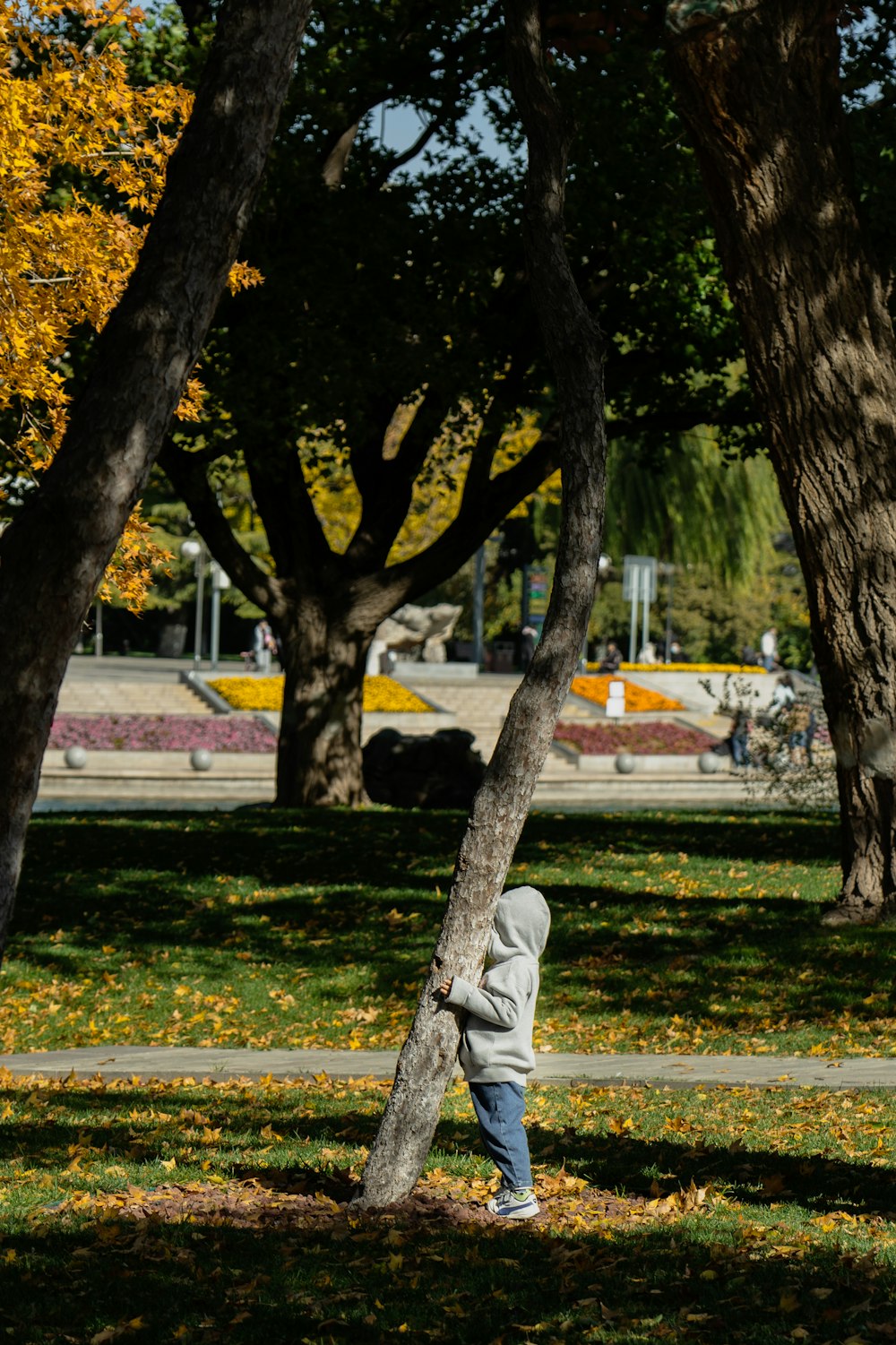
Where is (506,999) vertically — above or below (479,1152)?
above

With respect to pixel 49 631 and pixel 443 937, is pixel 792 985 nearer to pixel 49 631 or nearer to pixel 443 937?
pixel 443 937

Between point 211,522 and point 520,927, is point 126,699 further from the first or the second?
point 520,927

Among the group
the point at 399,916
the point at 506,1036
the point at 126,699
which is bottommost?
the point at 399,916

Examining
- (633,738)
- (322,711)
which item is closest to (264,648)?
(633,738)

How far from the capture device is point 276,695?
37.7 metres

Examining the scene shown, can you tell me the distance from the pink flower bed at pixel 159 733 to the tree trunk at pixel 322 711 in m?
11.5

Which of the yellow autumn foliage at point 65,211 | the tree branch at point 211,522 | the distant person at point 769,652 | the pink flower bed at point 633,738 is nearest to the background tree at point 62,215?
the yellow autumn foliage at point 65,211

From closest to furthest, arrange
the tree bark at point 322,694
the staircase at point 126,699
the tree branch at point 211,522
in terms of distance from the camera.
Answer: the tree branch at point 211,522 < the tree bark at point 322,694 < the staircase at point 126,699

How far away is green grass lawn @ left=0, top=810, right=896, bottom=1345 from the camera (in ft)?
15.6

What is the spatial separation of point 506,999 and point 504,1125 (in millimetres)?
450

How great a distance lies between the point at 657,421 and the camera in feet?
66.3

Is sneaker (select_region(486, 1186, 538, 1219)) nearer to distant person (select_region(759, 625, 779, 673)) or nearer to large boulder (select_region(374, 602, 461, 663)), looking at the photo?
distant person (select_region(759, 625, 779, 673))

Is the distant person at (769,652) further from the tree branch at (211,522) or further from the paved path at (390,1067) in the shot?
the paved path at (390,1067)

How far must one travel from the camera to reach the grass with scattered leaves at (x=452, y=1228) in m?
4.61
